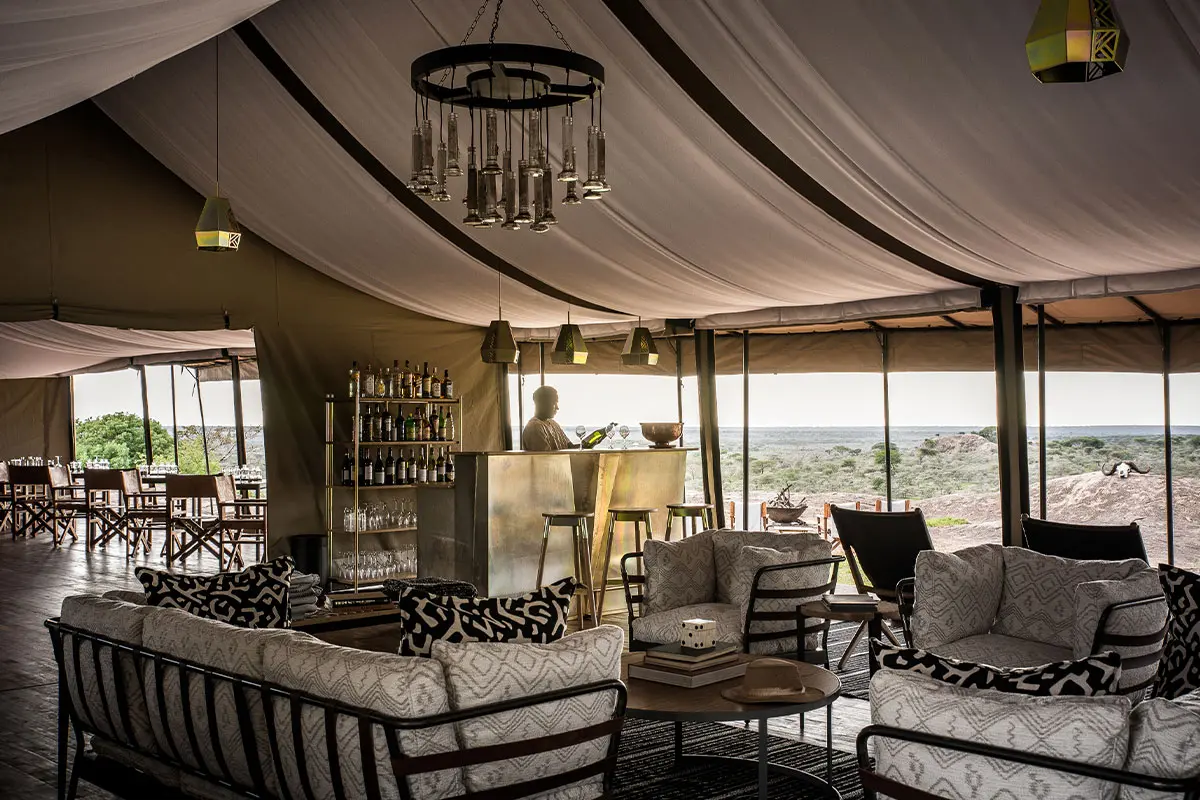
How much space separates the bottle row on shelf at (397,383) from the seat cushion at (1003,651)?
6.01 metres

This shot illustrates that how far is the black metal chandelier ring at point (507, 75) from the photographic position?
445 cm

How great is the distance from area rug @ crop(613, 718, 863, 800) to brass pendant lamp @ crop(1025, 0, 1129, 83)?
9.52ft

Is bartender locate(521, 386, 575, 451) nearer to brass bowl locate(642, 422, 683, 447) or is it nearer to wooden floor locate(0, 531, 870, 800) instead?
brass bowl locate(642, 422, 683, 447)

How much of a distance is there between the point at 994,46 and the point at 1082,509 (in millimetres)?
22108

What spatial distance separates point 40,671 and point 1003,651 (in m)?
5.38

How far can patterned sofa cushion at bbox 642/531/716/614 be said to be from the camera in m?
5.90

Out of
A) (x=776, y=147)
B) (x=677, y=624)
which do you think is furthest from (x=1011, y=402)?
(x=677, y=624)

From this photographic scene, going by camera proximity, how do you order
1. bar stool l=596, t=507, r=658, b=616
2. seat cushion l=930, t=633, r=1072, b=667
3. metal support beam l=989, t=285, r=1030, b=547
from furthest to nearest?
bar stool l=596, t=507, r=658, b=616 → metal support beam l=989, t=285, r=1030, b=547 → seat cushion l=930, t=633, r=1072, b=667

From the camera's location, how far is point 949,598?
4957 millimetres

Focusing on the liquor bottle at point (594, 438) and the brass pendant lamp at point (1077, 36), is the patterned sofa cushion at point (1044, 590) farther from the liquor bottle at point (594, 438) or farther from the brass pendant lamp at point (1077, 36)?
the liquor bottle at point (594, 438)

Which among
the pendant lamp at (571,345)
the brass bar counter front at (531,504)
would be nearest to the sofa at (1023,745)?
the brass bar counter front at (531,504)

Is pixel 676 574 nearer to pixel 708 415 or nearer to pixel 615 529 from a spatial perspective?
pixel 615 529

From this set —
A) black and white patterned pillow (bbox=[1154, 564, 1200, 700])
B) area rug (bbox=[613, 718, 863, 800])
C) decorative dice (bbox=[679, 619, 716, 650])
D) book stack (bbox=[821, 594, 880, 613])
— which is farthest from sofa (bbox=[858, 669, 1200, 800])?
book stack (bbox=[821, 594, 880, 613])

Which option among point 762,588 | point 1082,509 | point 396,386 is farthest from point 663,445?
point 1082,509
